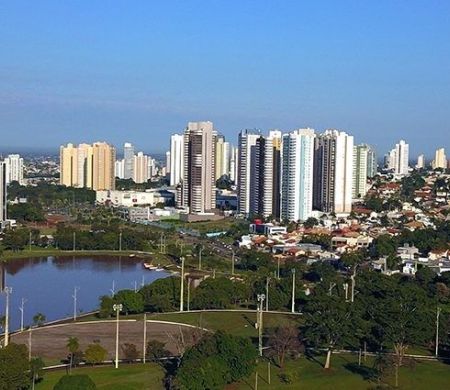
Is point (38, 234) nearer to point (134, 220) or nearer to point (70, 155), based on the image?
point (134, 220)

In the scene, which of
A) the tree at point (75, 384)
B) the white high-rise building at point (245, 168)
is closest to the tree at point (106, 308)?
the tree at point (75, 384)

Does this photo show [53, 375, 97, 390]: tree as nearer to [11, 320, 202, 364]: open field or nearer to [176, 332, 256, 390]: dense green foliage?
[176, 332, 256, 390]: dense green foliage

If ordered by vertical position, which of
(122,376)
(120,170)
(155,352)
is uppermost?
(120,170)

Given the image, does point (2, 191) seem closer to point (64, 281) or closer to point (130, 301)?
point (64, 281)

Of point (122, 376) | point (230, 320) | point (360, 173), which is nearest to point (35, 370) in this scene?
point (122, 376)

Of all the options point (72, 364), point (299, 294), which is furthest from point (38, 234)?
point (72, 364)
